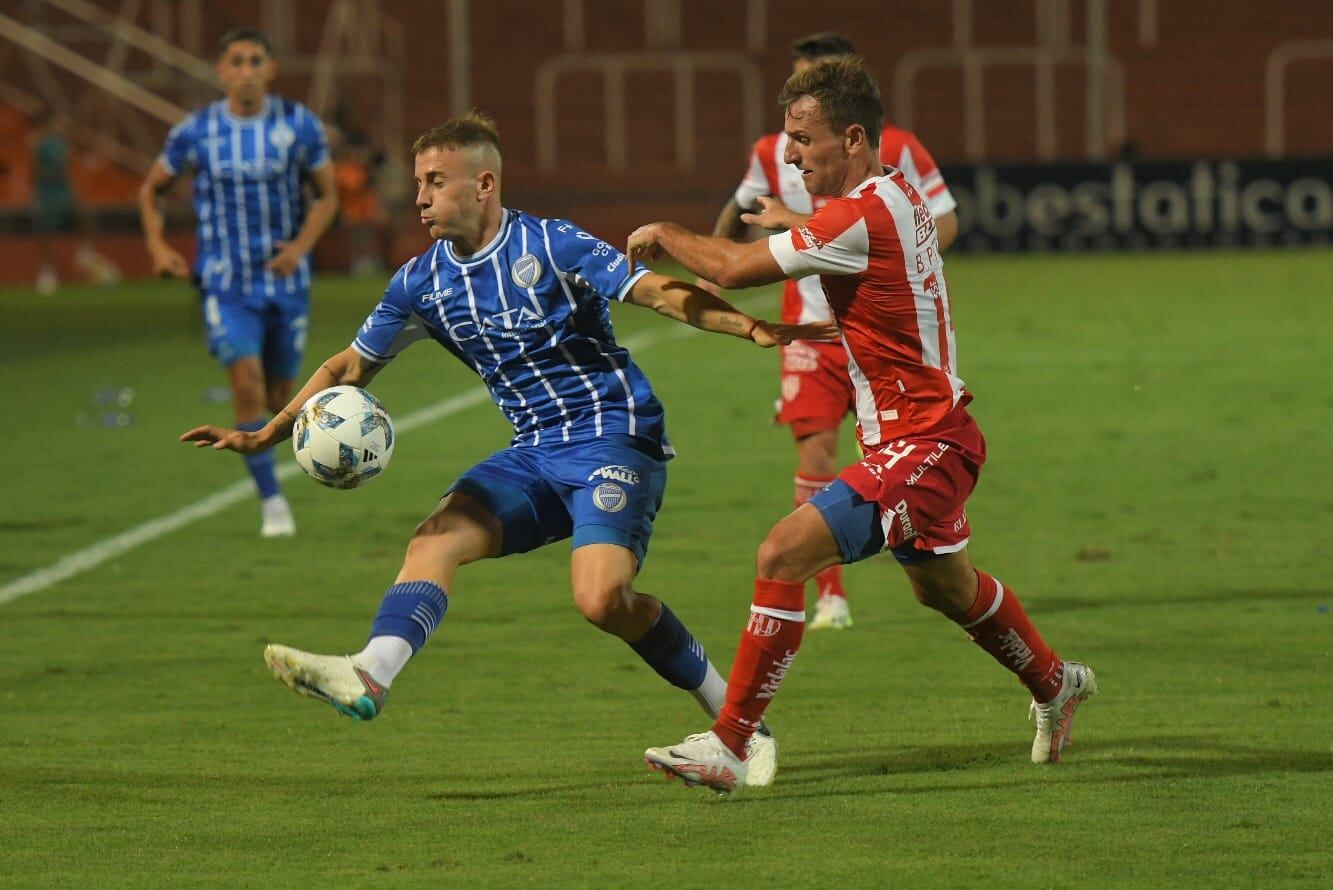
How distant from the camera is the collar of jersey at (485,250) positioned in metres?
5.93

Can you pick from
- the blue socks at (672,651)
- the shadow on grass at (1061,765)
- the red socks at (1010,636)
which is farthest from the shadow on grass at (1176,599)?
the blue socks at (672,651)

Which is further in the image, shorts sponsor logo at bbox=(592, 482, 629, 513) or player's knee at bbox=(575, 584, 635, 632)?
shorts sponsor logo at bbox=(592, 482, 629, 513)

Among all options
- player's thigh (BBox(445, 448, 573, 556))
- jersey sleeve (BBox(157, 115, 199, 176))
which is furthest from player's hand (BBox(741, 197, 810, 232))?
jersey sleeve (BBox(157, 115, 199, 176))

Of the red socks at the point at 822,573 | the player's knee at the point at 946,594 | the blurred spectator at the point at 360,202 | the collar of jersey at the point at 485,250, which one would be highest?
the collar of jersey at the point at 485,250

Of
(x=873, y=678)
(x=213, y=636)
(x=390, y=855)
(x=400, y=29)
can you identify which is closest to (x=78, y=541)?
(x=213, y=636)

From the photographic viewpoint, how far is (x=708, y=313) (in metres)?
5.52

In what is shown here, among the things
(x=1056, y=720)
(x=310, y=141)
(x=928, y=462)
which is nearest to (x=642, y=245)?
(x=928, y=462)

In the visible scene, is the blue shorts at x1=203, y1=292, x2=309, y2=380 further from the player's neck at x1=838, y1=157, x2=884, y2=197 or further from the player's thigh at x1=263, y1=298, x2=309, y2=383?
the player's neck at x1=838, y1=157, x2=884, y2=197

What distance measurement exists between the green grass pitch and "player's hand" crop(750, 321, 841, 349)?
115 cm

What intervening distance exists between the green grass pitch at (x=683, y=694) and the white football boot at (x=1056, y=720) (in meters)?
0.07

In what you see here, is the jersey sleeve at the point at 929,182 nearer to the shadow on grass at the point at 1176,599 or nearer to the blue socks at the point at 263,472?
the shadow on grass at the point at 1176,599

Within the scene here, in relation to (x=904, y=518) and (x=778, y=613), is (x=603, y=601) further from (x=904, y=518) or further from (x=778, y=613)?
(x=904, y=518)

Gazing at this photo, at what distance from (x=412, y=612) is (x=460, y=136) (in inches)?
50.5

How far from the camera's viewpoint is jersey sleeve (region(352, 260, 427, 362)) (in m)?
6.03
